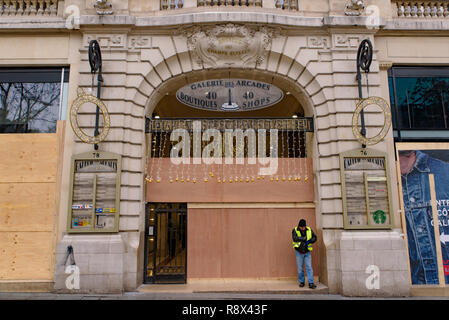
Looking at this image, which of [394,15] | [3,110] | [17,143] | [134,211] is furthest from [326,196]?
[3,110]

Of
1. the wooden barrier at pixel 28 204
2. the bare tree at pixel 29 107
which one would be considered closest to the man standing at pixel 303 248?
the wooden barrier at pixel 28 204

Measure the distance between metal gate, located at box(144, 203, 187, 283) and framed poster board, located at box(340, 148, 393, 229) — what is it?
489cm

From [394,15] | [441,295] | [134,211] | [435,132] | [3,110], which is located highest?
[394,15]

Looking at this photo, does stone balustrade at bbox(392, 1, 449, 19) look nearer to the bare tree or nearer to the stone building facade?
the stone building facade

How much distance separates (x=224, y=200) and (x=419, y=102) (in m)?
6.92

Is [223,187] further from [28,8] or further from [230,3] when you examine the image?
[28,8]

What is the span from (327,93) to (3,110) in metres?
10.1

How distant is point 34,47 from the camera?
1025 cm

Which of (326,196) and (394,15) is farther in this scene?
(394,15)

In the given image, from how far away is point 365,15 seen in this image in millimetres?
10008

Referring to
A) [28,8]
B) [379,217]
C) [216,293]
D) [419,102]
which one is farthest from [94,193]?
[419,102]

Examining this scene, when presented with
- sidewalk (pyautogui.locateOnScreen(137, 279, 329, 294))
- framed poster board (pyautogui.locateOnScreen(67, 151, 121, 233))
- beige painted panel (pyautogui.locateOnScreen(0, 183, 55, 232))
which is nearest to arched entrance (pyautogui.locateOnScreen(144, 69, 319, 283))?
sidewalk (pyautogui.locateOnScreen(137, 279, 329, 294))

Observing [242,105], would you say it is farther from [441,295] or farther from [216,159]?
[441,295]

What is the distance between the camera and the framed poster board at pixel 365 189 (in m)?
8.92
